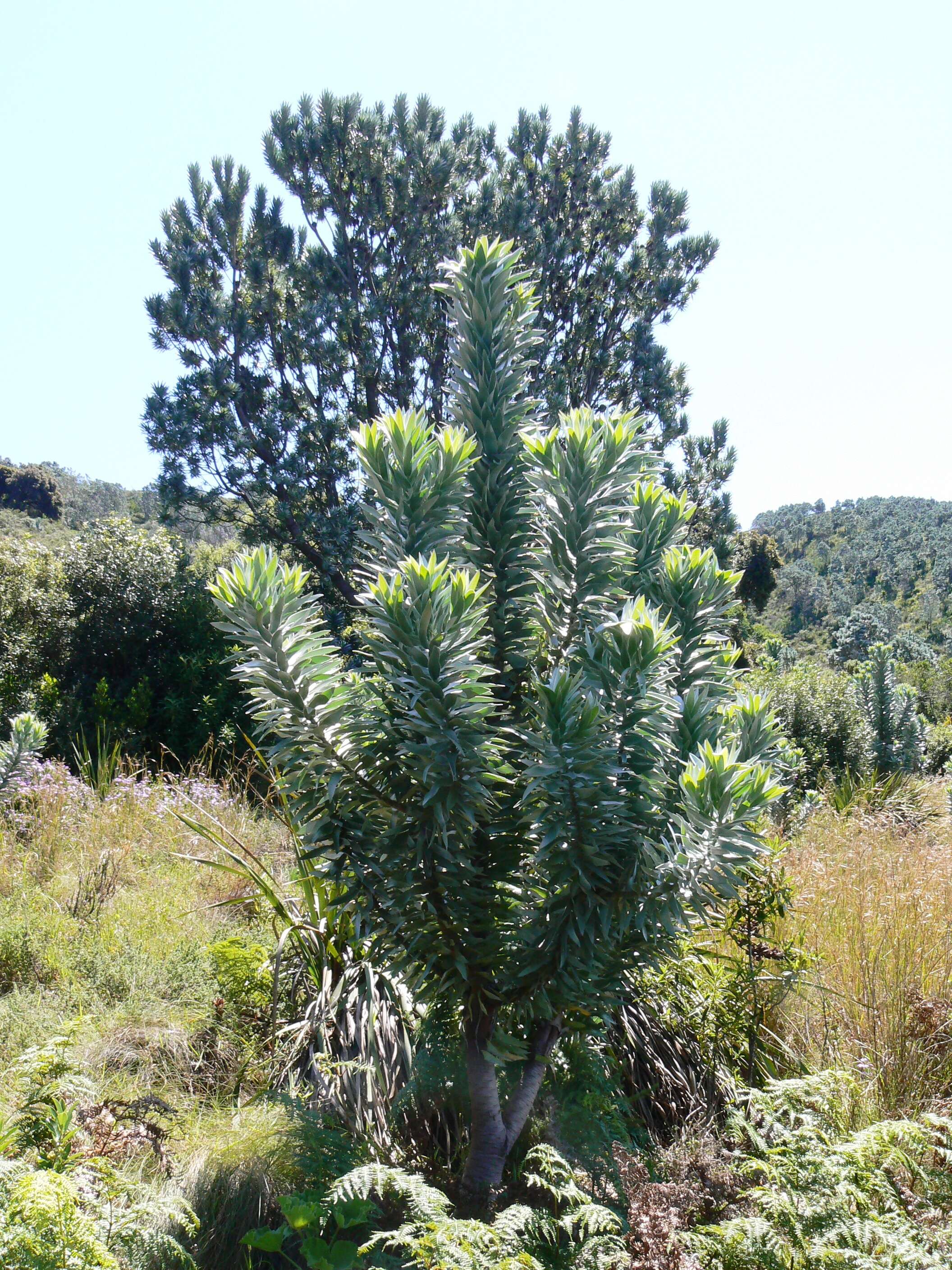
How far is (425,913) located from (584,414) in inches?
55.1

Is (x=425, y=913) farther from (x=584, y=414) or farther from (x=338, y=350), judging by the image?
(x=338, y=350)

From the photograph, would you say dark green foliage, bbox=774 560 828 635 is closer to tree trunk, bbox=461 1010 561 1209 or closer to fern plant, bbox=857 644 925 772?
fern plant, bbox=857 644 925 772

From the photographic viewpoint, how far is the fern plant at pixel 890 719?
12469 mm

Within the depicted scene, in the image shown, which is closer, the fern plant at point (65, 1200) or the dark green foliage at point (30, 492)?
the fern plant at point (65, 1200)

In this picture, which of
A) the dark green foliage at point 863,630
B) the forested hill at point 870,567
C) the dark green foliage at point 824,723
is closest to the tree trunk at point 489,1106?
the dark green foliage at point 824,723

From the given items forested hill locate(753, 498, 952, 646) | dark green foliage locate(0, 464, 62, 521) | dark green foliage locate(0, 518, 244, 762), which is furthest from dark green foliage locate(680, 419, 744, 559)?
dark green foliage locate(0, 464, 62, 521)

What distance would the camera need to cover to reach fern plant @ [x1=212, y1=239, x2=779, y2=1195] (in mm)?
1993

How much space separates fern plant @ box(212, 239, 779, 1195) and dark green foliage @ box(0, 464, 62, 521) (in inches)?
1596

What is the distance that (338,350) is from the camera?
12.8m

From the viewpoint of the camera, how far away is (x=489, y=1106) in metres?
2.49

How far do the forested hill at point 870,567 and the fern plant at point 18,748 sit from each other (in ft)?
121

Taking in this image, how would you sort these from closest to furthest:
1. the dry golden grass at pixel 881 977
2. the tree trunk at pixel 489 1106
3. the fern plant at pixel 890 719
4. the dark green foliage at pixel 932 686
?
the tree trunk at pixel 489 1106, the dry golden grass at pixel 881 977, the fern plant at pixel 890 719, the dark green foliage at pixel 932 686

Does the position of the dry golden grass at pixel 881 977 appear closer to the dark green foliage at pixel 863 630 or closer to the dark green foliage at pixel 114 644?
the dark green foliage at pixel 114 644

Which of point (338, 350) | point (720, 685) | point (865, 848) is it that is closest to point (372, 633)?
point (720, 685)
